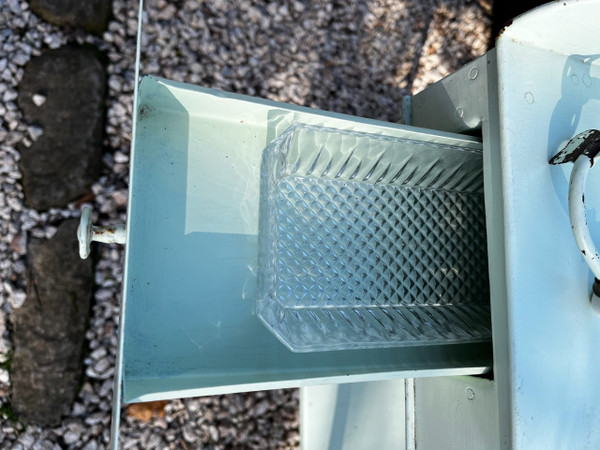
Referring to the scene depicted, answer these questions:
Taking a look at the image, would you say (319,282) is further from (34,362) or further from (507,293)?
(34,362)

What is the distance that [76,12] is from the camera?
1.31 metres

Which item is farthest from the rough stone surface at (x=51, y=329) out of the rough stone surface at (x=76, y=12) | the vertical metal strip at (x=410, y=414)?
the vertical metal strip at (x=410, y=414)

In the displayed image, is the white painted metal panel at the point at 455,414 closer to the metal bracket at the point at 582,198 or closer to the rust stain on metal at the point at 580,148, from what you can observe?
the metal bracket at the point at 582,198

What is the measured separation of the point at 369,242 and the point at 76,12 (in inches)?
38.3

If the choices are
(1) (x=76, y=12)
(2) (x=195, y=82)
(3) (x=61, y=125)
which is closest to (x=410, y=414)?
(2) (x=195, y=82)

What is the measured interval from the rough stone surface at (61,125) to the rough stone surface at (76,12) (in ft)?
0.23

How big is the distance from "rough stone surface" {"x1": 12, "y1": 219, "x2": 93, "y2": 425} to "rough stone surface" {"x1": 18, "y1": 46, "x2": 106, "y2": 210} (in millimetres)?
99

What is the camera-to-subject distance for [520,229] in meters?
0.82

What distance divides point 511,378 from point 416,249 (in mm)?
269

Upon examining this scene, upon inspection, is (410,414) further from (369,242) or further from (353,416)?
(369,242)

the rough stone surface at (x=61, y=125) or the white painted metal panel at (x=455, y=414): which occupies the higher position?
the rough stone surface at (x=61, y=125)

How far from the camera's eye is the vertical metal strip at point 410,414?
1.18 m

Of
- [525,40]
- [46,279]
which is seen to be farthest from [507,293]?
[46,279]

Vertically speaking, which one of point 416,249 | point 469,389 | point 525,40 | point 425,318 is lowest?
point 469,389
